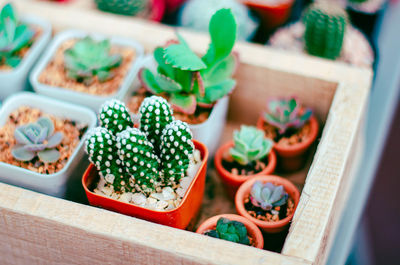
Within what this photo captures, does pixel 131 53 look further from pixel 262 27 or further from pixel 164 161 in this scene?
pixel 262 27

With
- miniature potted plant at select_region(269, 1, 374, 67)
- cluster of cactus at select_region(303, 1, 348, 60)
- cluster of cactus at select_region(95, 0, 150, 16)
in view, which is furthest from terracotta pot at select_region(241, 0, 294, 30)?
cluster of cactus at select_region(95, 0, 150, 16)

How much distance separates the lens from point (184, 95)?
866 millimetres

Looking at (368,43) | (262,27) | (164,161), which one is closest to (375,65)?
(368,43)

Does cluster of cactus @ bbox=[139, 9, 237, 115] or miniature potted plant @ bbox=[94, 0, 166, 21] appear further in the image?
miniature potted plant @ bbox=[94, 0, 166, 21]

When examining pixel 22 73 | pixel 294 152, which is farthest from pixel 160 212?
pixel 22 73

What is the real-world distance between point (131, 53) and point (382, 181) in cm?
122

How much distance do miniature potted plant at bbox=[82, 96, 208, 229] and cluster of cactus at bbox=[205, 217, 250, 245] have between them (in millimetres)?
66

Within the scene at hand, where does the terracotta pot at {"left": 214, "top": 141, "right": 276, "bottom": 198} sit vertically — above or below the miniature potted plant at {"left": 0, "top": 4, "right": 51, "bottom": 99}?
below

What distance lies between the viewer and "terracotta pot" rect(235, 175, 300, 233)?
76cm

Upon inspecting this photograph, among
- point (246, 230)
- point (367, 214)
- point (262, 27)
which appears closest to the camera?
point (246, 230)

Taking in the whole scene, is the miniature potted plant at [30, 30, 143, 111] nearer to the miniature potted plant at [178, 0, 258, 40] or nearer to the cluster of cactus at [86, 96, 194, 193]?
the cluster of cactus at [86, 96, 194, 193]

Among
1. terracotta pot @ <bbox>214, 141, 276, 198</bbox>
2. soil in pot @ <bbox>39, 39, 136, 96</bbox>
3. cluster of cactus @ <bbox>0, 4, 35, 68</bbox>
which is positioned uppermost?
cluster of cactus @ <bbox>0, 4, 35, 68</bbox>

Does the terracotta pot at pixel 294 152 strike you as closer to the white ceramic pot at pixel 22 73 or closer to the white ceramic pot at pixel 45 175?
the white ceramic pot at pixel 45 175

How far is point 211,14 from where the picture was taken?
1245 millimetres
